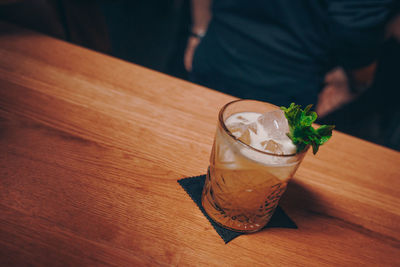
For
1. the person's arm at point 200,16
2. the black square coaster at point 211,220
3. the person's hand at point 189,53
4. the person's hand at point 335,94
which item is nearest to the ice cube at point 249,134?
the black square coaster at point 211,220

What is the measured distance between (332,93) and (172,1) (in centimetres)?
231

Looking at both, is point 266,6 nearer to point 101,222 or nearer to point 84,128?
point 84,128

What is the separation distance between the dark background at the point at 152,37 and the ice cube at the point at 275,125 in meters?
1.20

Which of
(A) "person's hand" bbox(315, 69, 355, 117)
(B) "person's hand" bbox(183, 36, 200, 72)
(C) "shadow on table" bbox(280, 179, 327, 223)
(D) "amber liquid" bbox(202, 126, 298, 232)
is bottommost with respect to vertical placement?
(A) "person's hand" bbox(315, 69, 355, 117)

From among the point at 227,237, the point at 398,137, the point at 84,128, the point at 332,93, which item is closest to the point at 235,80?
the point at 84,128

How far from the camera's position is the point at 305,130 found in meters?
0.47

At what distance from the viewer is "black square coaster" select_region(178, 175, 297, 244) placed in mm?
562

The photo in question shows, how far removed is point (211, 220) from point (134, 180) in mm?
199

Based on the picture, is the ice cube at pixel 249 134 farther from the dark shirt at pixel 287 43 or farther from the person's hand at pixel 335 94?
the person's hand at pixel 335 94

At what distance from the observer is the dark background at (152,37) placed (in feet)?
4.75

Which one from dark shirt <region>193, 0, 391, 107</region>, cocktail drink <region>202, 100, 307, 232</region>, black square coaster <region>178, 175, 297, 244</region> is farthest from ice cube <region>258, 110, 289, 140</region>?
dark shirt <region>193, 0, 391, 107</region>

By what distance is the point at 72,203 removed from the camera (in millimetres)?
547

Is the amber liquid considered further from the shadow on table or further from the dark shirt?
the dark shirt

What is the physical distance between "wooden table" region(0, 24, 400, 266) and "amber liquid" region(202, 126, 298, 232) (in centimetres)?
4
